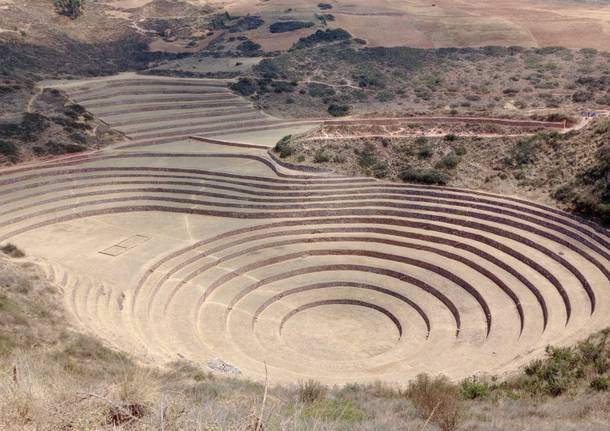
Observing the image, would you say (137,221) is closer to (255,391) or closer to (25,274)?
(25,274)

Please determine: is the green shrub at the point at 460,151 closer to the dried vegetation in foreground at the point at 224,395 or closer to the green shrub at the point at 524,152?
the green shrub at the point at 524,152

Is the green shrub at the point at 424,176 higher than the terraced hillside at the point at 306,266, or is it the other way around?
the green shrub at the point at 424,176

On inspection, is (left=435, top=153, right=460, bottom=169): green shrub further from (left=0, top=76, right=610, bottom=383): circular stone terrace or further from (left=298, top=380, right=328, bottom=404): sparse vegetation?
(left=298, top=380, right=328, bottom=404): sparse vegetation

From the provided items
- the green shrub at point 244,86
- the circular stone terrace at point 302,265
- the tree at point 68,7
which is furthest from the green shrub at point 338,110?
the tree at point 68,7

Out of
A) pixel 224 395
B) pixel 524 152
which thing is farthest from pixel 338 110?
pixel 224 395

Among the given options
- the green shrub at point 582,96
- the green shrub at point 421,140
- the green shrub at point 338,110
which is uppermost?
the green shrub at point 582,96

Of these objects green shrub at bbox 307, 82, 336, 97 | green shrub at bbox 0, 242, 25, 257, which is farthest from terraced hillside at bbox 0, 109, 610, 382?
green shrub at bbox 307, 82, 336, 97

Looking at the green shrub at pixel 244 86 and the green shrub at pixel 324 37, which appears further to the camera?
the green shrub at pixel 324 37

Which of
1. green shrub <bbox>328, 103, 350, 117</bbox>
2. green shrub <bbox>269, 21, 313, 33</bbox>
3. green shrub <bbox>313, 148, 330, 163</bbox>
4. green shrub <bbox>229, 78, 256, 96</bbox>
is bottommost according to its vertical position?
green shrub <bbox>313, 148, 330, 163</bbox>
